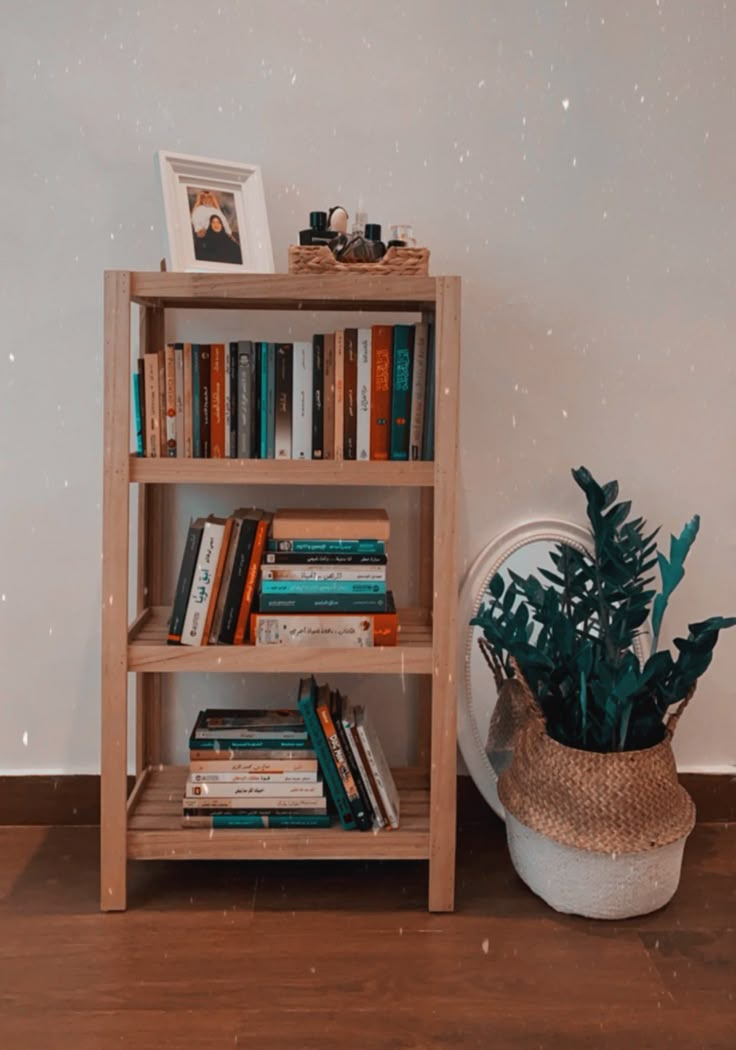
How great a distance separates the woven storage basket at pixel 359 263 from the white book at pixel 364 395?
0.11 metres

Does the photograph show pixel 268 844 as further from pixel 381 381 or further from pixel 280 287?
pixel 280 287

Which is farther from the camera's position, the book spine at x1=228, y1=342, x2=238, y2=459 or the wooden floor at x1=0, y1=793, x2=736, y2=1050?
the book spine at x1=228, y1=342, x2=238, y2=459

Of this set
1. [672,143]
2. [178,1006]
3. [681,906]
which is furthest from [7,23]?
[681,906]

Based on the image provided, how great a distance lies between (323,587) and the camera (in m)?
2.03

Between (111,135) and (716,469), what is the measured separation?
1427 millimetres

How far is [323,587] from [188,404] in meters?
0.40

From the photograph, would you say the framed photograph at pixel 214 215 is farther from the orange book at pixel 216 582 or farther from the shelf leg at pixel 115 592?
the orange book at pixel 216 582

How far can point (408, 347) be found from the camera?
6.62 feet

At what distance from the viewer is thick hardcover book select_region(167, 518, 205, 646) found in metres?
2.03

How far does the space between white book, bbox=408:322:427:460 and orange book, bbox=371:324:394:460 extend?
0.04 metres

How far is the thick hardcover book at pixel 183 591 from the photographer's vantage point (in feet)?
6.64

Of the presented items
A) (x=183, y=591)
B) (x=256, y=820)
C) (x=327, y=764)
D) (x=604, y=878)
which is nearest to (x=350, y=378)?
(x=183, y=591)

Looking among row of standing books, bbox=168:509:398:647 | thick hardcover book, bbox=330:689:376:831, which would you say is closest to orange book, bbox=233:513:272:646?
row of standing books, bbox=168:509:398:647

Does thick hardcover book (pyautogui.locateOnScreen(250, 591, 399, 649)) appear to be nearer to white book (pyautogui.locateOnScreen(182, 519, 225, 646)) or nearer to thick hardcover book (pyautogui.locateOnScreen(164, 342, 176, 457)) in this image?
white book (pyautogui.locateOnScreen(182, 519, 225, 646))
